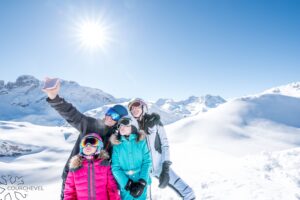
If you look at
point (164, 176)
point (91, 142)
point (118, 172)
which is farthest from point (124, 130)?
point (164, 176)

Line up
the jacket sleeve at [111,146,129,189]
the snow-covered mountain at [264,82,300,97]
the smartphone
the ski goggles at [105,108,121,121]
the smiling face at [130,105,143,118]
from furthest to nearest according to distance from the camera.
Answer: the snow-covered mountain at [264,82,300,97] < the smiling face at [130,105,143,118] < the ski goggles at [105,108,121,121] < the smartphone < the jacket sleeve at [111,146,129,189]

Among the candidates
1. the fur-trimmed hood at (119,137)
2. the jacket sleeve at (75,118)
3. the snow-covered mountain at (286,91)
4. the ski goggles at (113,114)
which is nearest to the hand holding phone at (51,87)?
the jacket sleeve at (75,118)

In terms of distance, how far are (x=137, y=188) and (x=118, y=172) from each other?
405mm

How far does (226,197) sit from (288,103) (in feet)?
163

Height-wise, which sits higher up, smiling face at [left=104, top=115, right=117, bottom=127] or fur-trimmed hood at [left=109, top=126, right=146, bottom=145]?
smiling face at [left=104, top=115, right=117, bottom=127]

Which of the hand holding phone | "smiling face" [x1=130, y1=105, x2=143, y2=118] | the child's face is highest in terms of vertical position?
the hand holding phone

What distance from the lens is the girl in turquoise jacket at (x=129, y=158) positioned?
14.8 ft

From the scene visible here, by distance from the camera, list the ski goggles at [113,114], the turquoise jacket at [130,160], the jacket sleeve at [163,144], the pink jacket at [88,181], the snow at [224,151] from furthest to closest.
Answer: the snow at [224,151] → the jacket sleeve at [163,144] → the ski goggles at [113,114] → the turquoise jacket at [130,160] → the pink jacket at [88,181]

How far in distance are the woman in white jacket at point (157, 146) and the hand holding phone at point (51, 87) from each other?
138 centimetres

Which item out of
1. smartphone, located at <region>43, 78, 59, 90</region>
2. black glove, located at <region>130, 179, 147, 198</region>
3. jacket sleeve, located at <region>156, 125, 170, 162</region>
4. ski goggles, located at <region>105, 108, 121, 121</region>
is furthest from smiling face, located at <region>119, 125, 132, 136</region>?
smartphone, located at <region>43, 78, 59, 90</region>

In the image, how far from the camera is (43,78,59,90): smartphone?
185 inches

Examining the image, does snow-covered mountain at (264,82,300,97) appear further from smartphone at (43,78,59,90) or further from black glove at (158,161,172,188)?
smartphone at (43,78,59,90)

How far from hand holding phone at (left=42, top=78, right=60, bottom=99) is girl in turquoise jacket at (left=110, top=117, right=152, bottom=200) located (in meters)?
1.26

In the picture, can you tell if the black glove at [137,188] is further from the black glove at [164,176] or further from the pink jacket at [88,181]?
the black glove at [164,176]
